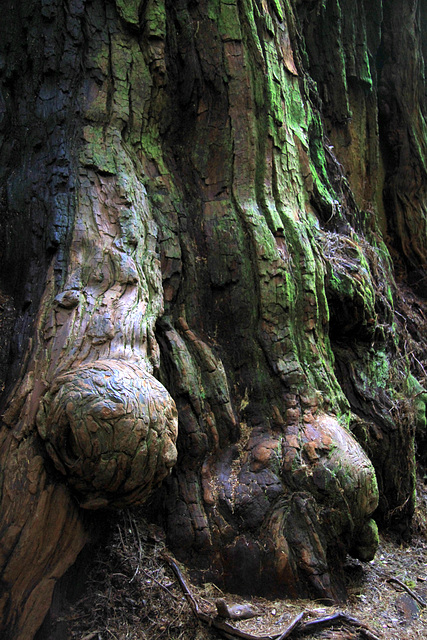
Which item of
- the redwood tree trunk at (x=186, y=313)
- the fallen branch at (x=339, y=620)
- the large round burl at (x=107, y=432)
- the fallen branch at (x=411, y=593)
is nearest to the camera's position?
the large round burl at (x=107, y=432)

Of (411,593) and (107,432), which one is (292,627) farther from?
(107,432)

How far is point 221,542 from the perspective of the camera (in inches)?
106

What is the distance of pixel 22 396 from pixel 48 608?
88 centimetres

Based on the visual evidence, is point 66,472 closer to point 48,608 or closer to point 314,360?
point 48,608

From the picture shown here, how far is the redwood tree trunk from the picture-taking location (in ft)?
7.38

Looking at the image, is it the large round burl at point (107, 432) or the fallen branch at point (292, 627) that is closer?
the large round burl at point (107, 432)

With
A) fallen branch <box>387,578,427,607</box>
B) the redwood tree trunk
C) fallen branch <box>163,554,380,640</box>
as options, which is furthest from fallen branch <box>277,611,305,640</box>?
fallen branch <box>387,578,427,607</box>

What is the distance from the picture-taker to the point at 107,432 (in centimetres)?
213

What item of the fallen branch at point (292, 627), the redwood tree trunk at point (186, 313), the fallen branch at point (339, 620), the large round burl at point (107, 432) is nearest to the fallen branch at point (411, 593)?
the redwood tree trunk at point (186, 313)

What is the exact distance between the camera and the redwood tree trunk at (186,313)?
225 cm

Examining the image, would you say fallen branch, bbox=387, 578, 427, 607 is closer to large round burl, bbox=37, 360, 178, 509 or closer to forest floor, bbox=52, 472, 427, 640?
forest floor, bbox=52, 472, 427, 640

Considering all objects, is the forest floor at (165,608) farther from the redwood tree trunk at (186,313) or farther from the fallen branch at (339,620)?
the redwood tree trunk at (186,313)

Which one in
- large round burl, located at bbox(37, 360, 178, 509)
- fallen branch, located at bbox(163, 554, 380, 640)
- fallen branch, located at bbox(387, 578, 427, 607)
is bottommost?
fallen branch, located at bbox(387, 578, 427, 607)

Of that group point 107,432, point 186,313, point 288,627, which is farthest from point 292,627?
point 186,313
